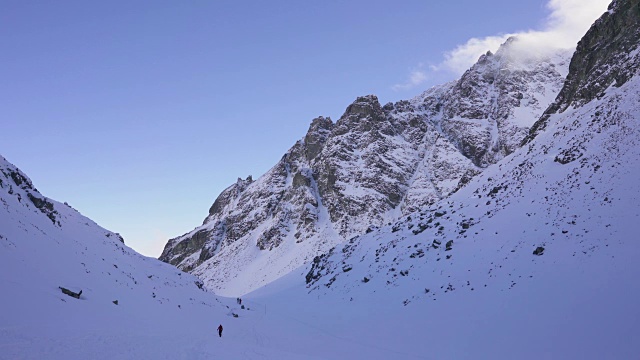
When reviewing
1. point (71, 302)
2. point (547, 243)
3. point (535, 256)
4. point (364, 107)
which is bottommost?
point (535, 256)

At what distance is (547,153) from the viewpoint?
110 feet

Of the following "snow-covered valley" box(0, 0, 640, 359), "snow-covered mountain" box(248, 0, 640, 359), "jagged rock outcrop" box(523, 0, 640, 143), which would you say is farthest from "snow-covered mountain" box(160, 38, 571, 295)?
"snow-covered valley" box(0, 0, 640, 359)

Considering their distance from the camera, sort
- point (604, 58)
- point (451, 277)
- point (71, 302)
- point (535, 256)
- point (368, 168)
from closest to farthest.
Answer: point (71, 302) → point (535, 256) → point (451, 277) → point (604, 58) → point (368, 168)

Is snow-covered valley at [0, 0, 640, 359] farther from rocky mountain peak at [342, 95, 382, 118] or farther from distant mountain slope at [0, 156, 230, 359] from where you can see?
rocky mountain peak at [342, 95, 382, 118]

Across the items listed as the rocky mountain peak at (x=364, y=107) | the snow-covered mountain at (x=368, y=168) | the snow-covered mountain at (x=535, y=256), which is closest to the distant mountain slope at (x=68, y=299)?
the snow-covered mountain at (x=535, y=256)

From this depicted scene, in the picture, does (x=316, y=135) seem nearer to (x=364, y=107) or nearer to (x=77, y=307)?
(x=364, y=107)

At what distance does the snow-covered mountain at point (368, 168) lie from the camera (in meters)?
86.2

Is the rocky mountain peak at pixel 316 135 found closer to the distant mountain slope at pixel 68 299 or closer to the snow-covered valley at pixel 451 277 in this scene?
the snow-covered valley at pixel 451 277

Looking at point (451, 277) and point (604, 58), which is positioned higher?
point (604, 58)

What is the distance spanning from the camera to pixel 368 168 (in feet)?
322

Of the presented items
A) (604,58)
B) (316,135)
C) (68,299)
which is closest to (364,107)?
(316,135)

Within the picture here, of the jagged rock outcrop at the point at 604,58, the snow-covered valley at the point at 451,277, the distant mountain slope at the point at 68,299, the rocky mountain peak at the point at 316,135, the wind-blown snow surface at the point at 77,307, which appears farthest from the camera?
the rocky mountain peak at the point at 316,135

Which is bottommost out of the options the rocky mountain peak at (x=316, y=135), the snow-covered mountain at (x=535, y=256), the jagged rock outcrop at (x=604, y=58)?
the snow-covered mountain at (x=535, y=256)

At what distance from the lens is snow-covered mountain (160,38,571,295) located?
3396 inches
